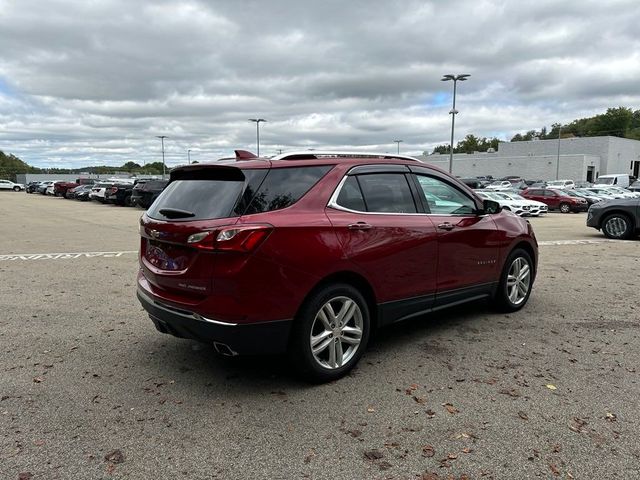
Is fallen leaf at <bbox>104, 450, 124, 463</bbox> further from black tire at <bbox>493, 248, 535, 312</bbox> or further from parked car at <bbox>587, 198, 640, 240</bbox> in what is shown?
parked car at <bbox>587, 198, 640, 240</bbox>

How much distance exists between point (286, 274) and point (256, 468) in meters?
1.24

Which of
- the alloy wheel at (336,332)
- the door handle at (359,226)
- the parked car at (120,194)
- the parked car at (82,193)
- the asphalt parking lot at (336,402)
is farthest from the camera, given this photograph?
the parked car at (82,193)

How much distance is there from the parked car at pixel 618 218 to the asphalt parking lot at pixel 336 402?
8.88 m

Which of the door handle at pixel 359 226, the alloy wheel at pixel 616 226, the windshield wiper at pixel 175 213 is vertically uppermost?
the windshield wiper at pixel 175 213

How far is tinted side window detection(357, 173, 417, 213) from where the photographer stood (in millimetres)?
4223

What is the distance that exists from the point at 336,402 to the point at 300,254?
1079mm

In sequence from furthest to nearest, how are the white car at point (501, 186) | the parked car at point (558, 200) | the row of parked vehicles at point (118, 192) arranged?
the white car at point (501, 186) → the parked car at point (558, 200) → the row of parked vehicles at point (118, 192)

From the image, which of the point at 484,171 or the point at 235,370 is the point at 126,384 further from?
the point at 484,171

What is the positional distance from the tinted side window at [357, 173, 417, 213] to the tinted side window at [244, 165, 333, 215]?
473mm

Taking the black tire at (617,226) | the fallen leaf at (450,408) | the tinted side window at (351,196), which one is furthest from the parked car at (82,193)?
the fallen leaf at (450,408)

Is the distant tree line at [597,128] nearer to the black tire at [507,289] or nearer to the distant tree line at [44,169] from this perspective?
the distant tree line at [44,169]

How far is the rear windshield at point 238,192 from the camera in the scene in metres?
3.56

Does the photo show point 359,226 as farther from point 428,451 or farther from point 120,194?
point 120,194

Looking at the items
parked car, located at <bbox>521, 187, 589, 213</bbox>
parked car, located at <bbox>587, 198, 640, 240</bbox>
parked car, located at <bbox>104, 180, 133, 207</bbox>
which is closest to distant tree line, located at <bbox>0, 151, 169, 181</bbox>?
parked car, located at <bbox>104, 180, 133, 207</bbox>
